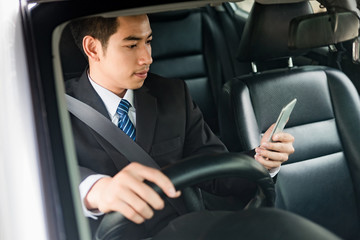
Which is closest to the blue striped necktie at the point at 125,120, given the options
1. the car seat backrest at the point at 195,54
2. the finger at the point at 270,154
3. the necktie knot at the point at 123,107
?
the necktie knot at the point at 123,107

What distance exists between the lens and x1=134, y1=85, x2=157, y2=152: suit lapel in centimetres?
109

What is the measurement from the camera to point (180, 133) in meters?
1.20

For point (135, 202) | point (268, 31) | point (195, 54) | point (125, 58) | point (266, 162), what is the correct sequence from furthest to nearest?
point (195, 54) < point (268, 31) < point (266, 162) < point (125, 58) < point (135, 202)

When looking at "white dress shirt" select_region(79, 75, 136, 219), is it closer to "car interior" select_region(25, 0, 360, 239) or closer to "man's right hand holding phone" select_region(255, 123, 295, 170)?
"car interior" select_region(25, 0, 360, 239)

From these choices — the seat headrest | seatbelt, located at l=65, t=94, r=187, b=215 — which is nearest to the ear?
seatbelt, located at l=65, t=94, r=187, b=215

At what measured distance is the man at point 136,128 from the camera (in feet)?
3.02

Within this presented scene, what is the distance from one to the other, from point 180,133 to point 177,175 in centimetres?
30

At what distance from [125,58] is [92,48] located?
76 millimetres

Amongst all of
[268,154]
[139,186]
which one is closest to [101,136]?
[139,186]

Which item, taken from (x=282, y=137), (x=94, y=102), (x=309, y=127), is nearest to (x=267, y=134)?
(x=282, y=137)

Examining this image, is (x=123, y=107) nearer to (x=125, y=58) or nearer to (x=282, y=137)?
(x=125, y=58)

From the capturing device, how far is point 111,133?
1.07m

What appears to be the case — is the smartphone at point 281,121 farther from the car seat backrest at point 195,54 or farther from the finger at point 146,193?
the finger at point 146,193

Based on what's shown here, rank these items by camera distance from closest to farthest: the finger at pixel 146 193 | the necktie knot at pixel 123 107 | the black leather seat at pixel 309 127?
the finger at pixel 146 193 < the necktie knot at pixel 123 107 < the black leather seat at pixel 309 127
